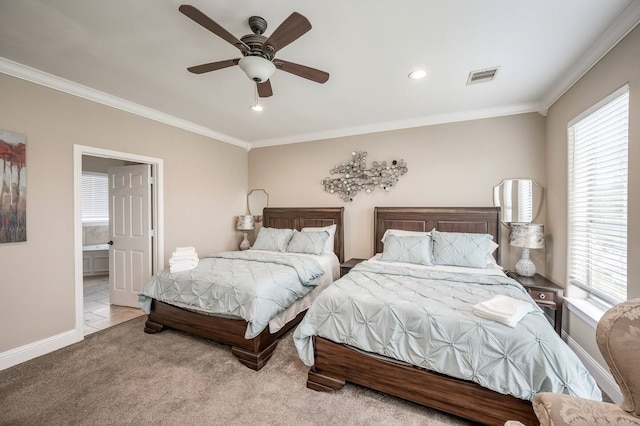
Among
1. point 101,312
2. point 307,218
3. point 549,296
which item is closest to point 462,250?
point 549,296

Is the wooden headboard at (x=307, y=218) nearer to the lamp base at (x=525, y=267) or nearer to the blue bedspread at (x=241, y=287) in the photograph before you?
the blue bedspread at (x=241, y=287)

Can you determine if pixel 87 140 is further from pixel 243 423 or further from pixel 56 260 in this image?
pixel 243 423

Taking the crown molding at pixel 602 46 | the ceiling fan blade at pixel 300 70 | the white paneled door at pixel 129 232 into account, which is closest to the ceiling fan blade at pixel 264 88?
the ceiling fan blade at pixel 300 70

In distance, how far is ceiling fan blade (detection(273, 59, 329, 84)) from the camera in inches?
71.3

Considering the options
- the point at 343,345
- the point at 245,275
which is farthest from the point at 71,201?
the point at 343,345

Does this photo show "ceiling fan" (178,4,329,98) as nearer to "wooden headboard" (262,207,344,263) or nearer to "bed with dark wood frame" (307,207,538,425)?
"bed with dark wood frame" (307,207,538,425)

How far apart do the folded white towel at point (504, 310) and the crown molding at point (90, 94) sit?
410 cm

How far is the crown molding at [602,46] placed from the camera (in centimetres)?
165

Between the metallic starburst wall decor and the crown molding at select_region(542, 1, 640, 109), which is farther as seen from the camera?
the metallic starburst wall decor

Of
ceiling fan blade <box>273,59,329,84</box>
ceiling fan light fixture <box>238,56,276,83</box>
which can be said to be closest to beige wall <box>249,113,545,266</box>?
ceiling fan blade <box>273,59,329,84</box>

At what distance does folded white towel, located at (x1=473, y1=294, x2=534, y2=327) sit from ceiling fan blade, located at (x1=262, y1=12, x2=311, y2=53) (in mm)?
2017

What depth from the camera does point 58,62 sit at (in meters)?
2.25

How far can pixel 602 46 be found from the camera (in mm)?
1929

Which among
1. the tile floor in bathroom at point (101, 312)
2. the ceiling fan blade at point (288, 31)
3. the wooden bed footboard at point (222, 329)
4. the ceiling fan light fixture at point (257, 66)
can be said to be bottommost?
the tile floor in bathroom at point (101, 312)
